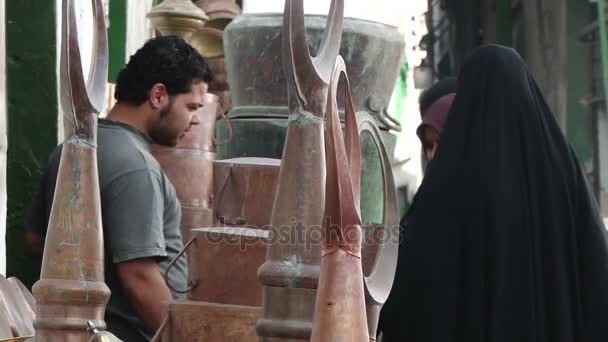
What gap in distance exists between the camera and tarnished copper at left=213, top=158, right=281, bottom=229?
4.63 m

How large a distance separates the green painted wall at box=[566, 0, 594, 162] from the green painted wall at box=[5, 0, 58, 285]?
26.8ft

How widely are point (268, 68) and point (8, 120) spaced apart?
0.94 m

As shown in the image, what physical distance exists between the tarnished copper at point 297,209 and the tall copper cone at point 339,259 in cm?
13

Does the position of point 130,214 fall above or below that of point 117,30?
below

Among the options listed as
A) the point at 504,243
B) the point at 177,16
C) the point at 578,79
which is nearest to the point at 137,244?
the point at 504,243

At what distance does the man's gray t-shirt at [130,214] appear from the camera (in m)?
4.33

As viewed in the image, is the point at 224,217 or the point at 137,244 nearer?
the point at 137,244

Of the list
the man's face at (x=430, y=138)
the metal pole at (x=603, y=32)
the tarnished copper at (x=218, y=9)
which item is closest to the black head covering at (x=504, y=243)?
the man's face at (x=430, y=138)

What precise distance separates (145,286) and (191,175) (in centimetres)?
168

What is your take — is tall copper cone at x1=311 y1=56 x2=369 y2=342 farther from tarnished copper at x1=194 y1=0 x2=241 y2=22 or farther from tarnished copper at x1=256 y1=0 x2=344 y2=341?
tarnished copper at x1=194 y1=0 x2=241 y2=22

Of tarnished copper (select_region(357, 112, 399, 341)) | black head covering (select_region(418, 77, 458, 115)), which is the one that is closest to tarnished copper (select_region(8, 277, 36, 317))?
tarnished copper (select_region(357, 112, 399, 341))

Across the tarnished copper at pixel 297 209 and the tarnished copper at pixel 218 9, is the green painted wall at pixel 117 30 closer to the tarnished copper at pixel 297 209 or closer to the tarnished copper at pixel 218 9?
the tarnished copper at pixel 218 9

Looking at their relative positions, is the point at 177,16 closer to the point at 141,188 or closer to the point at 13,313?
the point at 141,188

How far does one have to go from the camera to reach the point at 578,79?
13.1 m
